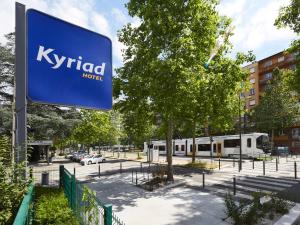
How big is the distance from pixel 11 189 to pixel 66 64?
2458mm

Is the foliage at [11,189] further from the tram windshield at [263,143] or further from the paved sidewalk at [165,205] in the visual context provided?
the tram windshield at [263,143]

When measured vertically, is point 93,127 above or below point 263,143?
above

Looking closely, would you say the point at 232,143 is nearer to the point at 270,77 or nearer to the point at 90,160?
the point at 90,160

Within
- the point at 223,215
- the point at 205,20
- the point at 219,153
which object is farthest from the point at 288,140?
the point at 223,215

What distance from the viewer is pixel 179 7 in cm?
1492

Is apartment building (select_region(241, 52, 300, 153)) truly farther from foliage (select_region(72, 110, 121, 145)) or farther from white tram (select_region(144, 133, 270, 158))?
foliage (select_region(72, 110, 121, 145))

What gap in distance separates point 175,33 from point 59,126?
19.2 meters

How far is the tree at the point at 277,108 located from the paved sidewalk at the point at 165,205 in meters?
40.5

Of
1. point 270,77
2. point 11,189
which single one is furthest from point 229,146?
point 11,189

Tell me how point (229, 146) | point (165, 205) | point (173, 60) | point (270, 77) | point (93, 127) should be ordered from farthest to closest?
point (270, 77)
point (93, 127)
point (229, 146)
point (173, 60)
point (165, 205)

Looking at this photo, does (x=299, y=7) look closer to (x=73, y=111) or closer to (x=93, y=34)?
(x=93, y=34)

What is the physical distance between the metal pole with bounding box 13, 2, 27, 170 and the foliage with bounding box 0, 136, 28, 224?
48 centimetres

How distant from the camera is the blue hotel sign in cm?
437

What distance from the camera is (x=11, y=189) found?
15.0ft
